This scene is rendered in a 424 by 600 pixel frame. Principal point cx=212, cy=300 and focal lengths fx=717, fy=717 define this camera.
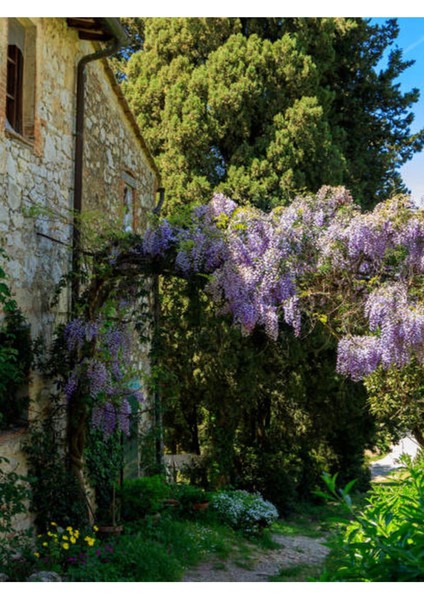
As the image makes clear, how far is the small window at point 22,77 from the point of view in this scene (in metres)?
4.90

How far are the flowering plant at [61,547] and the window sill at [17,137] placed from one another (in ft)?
8.11

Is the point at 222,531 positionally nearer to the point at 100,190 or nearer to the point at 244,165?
the point at 100,190

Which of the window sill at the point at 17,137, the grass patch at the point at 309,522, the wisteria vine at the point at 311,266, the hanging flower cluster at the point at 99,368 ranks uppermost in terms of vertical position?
the window sill at the point at 17,137

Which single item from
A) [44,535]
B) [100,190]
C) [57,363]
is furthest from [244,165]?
[44,535]

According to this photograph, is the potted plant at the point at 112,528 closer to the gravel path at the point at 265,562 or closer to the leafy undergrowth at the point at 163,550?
the leafy undergrowth at the point at 163,550

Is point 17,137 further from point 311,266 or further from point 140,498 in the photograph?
point 140,498

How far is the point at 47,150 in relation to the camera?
5160 millimetres

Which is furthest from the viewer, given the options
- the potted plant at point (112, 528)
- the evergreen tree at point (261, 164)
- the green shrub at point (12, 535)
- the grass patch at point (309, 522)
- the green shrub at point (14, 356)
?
the evergreen tree at point (261, 164)

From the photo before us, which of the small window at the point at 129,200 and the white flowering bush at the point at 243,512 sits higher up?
the small window at the point at 129,200

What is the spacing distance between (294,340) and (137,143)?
3153mm

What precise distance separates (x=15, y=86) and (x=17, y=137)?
0.54 meters

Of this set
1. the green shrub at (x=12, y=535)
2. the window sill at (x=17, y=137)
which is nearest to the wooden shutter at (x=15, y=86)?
the window sill at (x=17, y=137)

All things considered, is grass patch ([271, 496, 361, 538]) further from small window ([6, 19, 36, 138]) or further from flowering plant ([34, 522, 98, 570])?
small window ([6, 19, 36, 138])
